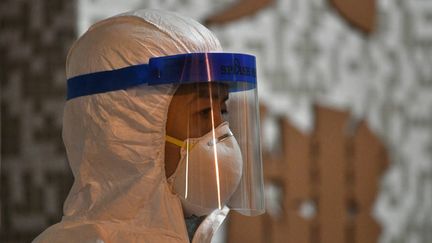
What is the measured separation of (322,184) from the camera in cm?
319

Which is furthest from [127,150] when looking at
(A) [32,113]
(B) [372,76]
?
(B) [372,76]

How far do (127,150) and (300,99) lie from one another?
6.21 feet

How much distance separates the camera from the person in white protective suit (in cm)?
133

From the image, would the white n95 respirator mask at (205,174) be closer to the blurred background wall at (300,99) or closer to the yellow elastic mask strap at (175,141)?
the yellow elastic mask strap at (175,141)

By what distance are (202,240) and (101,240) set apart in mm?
179

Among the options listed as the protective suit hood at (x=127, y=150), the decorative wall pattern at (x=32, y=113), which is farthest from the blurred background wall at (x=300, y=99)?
the protective suit hood at (x=127, y=150)

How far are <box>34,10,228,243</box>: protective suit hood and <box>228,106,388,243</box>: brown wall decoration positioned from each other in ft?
5.47

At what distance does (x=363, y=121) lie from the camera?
329 cm

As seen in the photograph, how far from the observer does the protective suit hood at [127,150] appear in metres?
1.33

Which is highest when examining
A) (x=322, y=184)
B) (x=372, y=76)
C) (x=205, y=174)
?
(x=372, y=76)

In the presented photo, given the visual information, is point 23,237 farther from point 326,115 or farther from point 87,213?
point 87,213

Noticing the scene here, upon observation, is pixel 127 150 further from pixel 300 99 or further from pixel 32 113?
pixel 300 99

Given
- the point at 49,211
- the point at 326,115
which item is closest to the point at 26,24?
the point at 49,211

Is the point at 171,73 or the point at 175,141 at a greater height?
the point at 171,73
